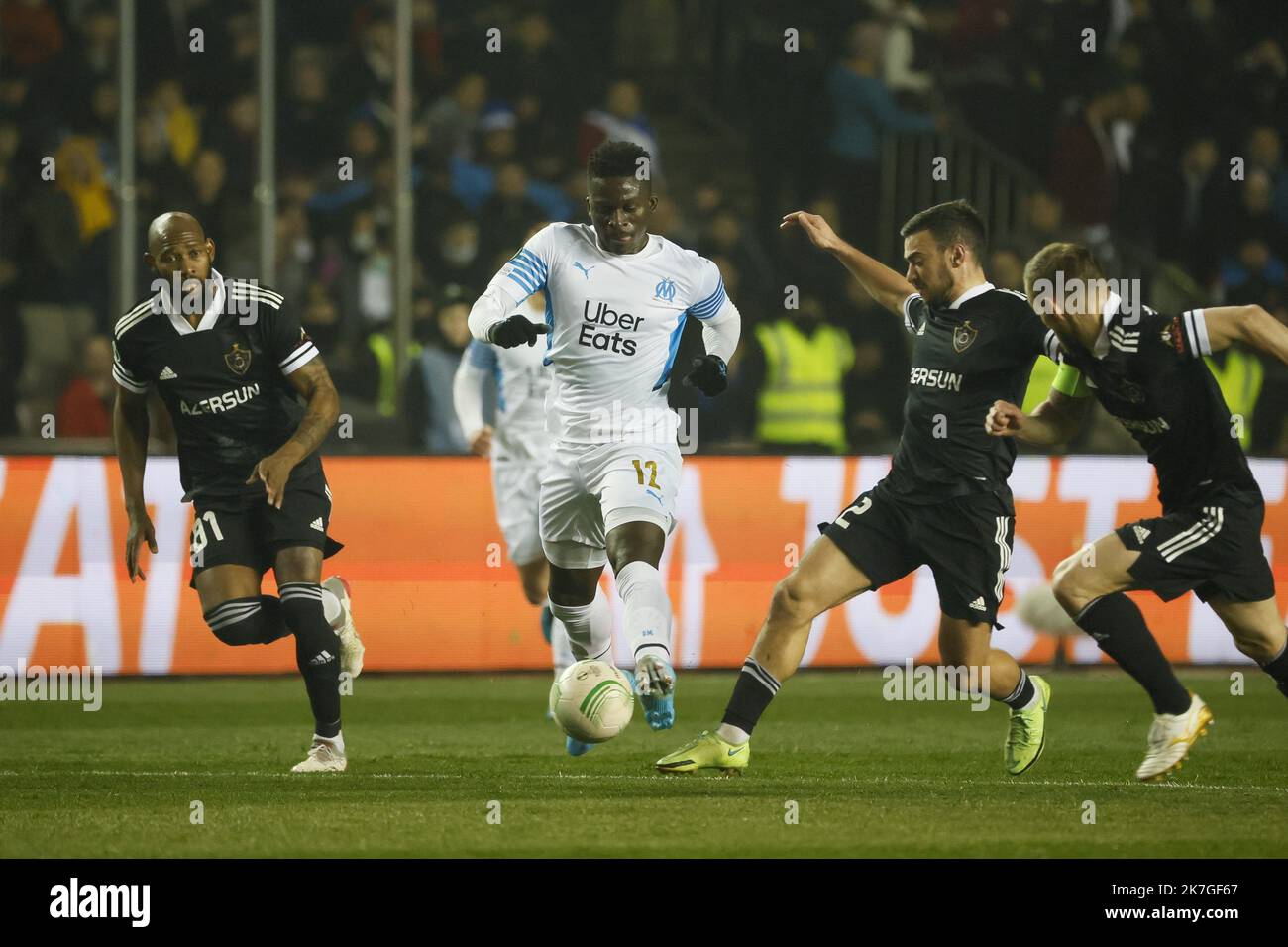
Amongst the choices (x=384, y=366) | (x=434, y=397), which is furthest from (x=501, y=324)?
(x=384, y=366)

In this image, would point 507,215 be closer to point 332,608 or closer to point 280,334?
point 332,608

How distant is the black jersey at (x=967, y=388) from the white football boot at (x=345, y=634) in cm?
234

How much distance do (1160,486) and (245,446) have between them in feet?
11.0

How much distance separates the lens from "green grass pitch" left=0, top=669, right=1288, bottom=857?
574 cm

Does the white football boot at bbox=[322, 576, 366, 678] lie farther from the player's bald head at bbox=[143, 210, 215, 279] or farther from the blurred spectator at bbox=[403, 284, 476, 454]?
the blurred spectator at bbox=[403, 284, 476, 454]

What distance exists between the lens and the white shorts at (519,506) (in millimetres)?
9766

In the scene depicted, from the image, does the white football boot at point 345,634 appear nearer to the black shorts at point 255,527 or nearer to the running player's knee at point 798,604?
the black shorts at point 255,527

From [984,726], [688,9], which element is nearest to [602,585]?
[984,726]

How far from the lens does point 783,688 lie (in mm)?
10383

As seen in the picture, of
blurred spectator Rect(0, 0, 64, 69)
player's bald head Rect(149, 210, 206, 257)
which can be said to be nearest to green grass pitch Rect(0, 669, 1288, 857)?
player's bald head Rect(149, 210, 206, 257)

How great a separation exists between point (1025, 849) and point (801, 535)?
5259mm

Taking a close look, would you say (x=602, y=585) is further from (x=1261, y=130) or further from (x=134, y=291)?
(x=1261, y=130)

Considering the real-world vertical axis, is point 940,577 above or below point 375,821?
above

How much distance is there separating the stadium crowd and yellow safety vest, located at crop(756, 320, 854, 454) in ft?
0.06
